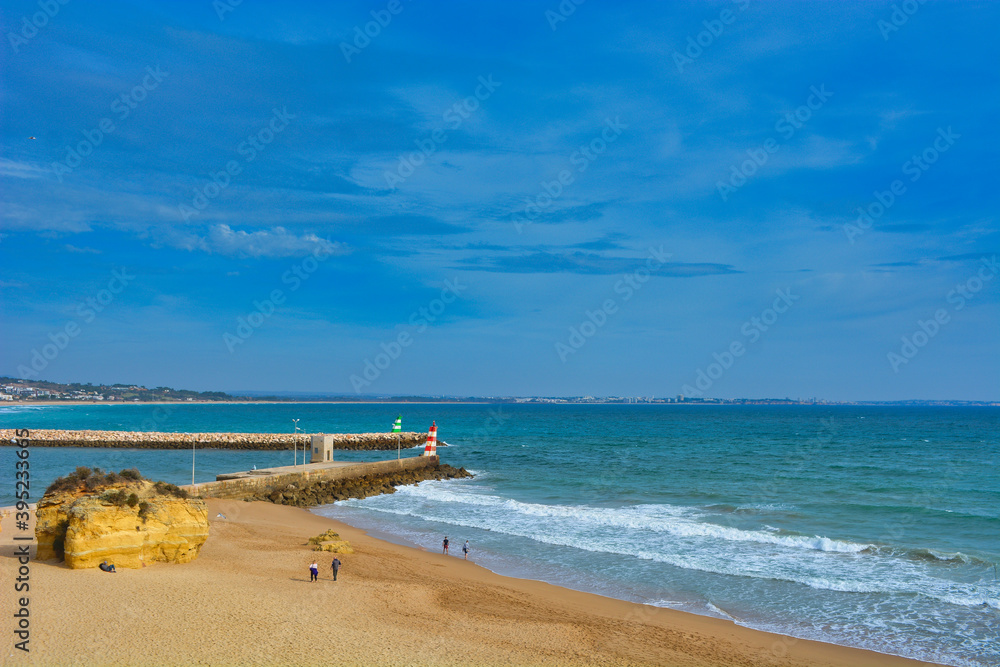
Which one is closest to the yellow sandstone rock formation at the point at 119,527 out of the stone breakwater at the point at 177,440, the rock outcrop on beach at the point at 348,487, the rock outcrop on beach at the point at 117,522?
the rock outcrop on beach at the point at 117,522

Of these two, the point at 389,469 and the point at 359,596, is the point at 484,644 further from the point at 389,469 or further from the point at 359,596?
the point at 389,469

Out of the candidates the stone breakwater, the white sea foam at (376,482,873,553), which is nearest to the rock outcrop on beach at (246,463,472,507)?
the white sea foam at (376,482,873,553)

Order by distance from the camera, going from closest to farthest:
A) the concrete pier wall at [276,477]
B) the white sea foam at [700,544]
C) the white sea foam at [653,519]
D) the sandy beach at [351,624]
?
1. the sandy beach at [351,624]
2. the white sea foam at [700,544]
3. the white sea foam at [653,519]
4. the concrete pier wall at [276,477]

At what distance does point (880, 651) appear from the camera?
1275cm

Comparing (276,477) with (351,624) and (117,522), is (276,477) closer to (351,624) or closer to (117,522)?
(117,522)

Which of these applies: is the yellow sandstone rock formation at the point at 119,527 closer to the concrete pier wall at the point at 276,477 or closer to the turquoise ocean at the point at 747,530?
the turquoise ocean at the point at 747,530

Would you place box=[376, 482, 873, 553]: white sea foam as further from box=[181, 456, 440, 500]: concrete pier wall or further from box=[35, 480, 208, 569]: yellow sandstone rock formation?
box=[35, 480, 208, 569]: yellow sandstone rock formation

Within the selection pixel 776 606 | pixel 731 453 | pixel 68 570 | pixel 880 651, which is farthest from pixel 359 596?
pixel 731 453

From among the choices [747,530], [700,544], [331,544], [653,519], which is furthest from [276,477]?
[747,530]

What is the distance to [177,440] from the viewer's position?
6388cm

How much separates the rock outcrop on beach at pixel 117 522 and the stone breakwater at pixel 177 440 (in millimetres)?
42695

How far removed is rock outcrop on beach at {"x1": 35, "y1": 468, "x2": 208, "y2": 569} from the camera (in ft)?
50.4

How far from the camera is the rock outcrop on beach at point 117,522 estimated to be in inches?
605

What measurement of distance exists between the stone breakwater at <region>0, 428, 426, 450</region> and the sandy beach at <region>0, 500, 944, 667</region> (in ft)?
145
